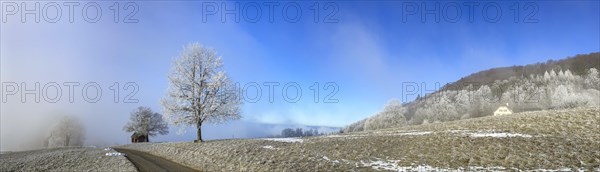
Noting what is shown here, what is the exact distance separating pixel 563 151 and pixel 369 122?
95337mm

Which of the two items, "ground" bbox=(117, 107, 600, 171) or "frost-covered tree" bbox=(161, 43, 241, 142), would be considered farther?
"frost-covered tree" bbox=(161, 43, 241, 142)

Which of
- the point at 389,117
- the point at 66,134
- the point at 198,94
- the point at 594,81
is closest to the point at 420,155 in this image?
the point at 198,94

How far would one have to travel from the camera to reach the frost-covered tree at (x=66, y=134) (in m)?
99.1

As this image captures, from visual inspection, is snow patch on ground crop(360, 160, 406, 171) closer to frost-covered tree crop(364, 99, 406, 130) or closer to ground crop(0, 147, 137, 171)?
ground crop(0, 147, 137, 171)

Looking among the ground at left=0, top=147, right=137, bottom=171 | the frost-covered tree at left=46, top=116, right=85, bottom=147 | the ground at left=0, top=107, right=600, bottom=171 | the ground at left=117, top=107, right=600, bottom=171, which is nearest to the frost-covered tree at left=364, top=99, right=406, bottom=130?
the ground at left=0, top=107, right=600, bottom=171

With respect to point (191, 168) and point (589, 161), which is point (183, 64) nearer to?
point (191, 168)

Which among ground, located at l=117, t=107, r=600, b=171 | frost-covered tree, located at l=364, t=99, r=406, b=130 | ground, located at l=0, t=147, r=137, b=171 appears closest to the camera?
ground, located at l=117, t=107, r=600, b=171

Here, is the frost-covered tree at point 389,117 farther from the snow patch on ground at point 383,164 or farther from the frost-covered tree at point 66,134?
the snow patch on ground at point 383,164

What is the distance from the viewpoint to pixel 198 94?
3838 centimetres

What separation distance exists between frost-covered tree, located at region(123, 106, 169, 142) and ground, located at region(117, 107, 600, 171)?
177ft

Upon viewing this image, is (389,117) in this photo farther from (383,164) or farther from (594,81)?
(383,164)

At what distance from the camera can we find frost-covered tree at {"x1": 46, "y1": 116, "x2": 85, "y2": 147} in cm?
9912

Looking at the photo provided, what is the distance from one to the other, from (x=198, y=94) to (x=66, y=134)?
8355 centimetres

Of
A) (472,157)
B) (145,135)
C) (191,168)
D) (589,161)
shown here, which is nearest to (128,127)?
(145,135)
